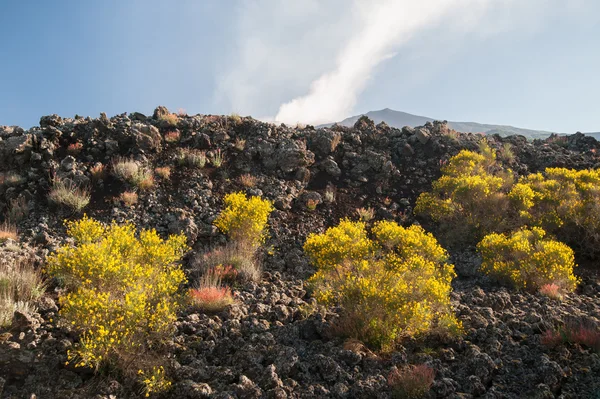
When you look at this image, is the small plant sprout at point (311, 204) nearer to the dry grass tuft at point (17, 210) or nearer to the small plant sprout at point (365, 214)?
the small plant sprout at point (365, 214)

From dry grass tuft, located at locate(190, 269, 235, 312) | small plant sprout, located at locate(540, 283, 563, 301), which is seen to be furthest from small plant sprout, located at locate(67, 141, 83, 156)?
small plant sprout, located at locate(540, 283, 563, 301)

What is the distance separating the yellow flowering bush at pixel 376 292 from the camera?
4.47 m

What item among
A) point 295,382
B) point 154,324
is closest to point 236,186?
point 154,324

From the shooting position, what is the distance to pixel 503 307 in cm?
585

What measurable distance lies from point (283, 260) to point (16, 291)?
4.84 metres

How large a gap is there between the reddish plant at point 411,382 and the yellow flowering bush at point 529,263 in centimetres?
396

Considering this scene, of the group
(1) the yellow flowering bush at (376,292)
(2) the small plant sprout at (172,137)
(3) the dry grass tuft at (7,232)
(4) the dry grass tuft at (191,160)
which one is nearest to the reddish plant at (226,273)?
(1) the yellow flowering bush at (376,292)

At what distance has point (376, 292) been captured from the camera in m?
4.48

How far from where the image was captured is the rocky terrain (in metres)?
3.78

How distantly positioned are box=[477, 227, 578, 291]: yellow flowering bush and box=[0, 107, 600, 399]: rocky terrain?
0.31 meters

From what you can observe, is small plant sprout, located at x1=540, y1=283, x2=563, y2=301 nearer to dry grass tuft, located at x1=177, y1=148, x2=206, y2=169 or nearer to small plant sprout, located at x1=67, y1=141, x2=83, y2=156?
dry grass tuft, located at x1=177, y1=148, x2=206, y2=169

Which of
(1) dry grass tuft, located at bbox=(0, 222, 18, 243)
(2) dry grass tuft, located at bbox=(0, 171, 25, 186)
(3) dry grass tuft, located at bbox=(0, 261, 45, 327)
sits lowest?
(3) dry grass tuft, located at bbox=(0, 261, 45, 327)

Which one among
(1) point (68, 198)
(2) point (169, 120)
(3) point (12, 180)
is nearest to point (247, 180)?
(2) point (169, 120)

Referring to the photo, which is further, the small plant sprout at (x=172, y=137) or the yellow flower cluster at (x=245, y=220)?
the small plant sprout at (x=172, y=137)
